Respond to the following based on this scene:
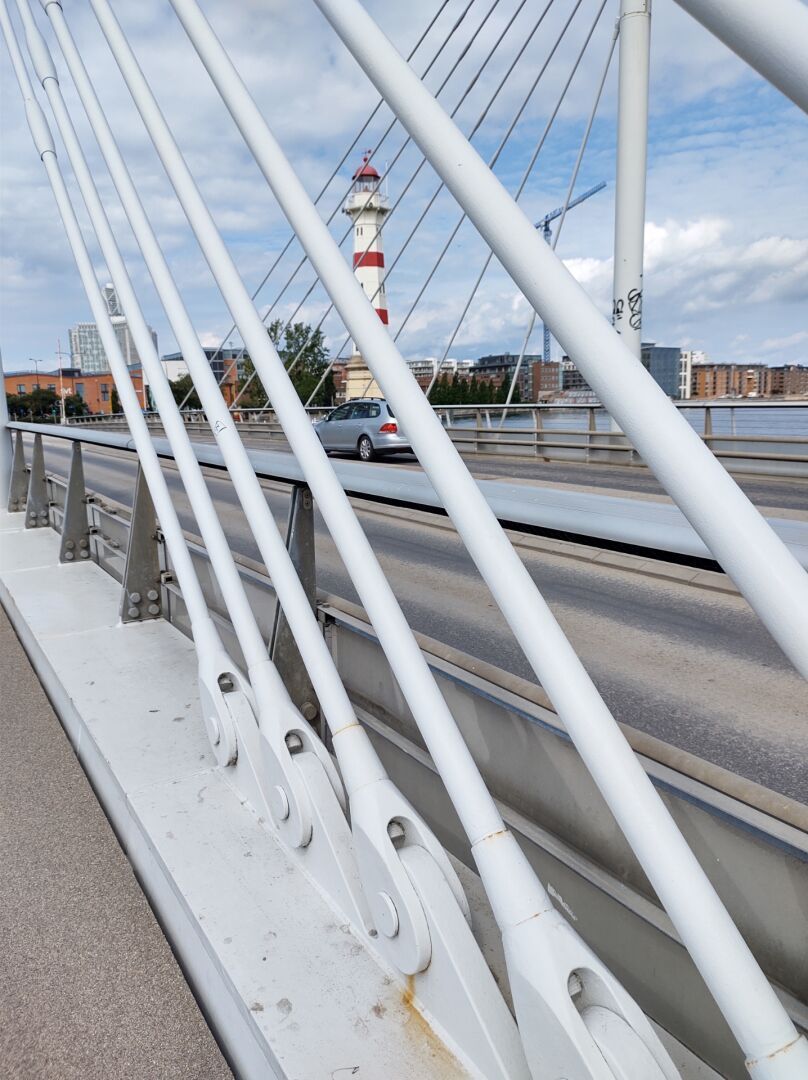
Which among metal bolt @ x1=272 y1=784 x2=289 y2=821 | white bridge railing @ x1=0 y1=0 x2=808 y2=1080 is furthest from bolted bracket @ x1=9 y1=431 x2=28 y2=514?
metal bolt @ x1=272 y1=784 x2=289 y2=821

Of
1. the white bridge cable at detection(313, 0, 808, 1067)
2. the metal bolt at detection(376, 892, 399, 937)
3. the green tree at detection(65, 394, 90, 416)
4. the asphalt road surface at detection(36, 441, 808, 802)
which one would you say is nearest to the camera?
the white bridge cable at detection(313, 0, 808, 1067)

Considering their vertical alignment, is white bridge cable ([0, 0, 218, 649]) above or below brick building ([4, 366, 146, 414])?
below

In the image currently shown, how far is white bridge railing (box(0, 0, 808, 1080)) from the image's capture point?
39.1 inches

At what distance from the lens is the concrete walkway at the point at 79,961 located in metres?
1.57

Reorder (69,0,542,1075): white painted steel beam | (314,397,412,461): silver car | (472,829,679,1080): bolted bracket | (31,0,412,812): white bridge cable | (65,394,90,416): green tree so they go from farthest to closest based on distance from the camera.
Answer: (65,394,90,416): green tree → (314,397,412,461): silver car → (31,0,412,812): white bridge cable → (69,0,542,1075): white painted steel beam → (472,829,679,1080): bolted bracket

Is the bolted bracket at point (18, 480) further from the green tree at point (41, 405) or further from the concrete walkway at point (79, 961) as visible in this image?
the green tree at point (41, 405)

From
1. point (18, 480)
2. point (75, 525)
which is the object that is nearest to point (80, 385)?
point (18, 480)

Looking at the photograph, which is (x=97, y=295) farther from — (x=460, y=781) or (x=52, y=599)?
(x=460, y=781)

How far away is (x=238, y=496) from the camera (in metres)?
2.27

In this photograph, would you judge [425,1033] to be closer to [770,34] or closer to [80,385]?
[770,34]

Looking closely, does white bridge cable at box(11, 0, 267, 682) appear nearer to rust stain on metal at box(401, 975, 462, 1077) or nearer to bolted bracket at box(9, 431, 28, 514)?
rust stain on metal at box(401, 975, 462, 1077)

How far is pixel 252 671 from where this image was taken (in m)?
2.14

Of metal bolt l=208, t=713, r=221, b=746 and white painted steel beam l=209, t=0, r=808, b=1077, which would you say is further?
metal bolt l=208, t=713, r=221, b=746

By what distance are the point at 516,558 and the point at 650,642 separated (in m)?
3.83
